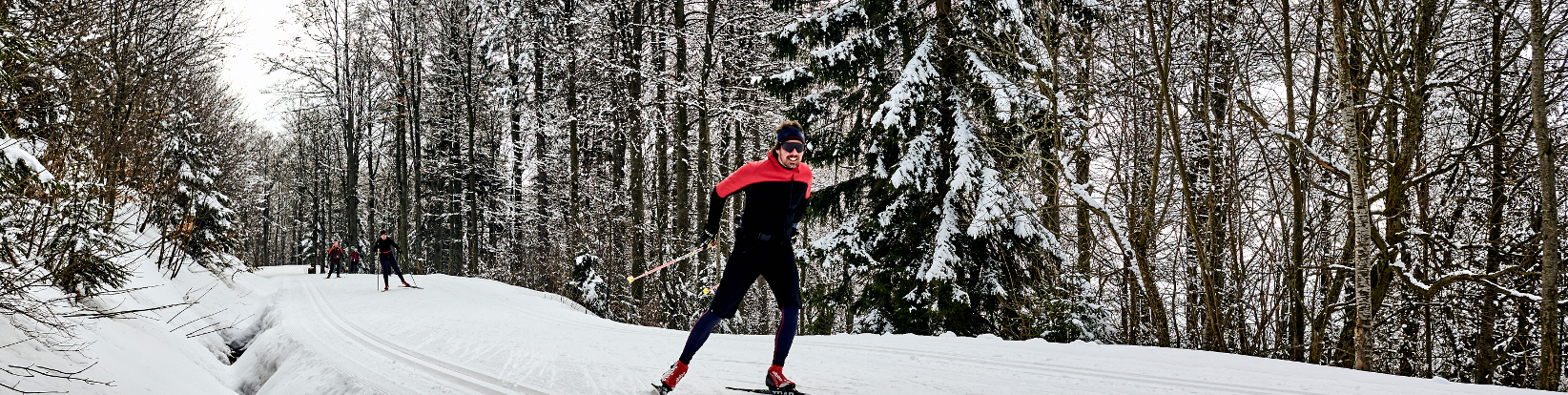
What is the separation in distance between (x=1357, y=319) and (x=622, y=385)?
6343 millimetres

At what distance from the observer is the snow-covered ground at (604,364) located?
16.7ft

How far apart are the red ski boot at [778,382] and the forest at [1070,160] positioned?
4089 mm

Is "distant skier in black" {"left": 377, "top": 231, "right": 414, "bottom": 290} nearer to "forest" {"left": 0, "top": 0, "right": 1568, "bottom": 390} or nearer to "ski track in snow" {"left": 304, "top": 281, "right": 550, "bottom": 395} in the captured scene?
"forest" {"left": 0, "top": 0, "right": 1568, "bottom": 390}

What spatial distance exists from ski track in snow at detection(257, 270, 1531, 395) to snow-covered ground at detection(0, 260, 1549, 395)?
0.04ft

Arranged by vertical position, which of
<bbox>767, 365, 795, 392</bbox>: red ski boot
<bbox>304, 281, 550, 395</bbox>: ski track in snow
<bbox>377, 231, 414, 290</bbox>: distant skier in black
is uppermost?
<bbox>377, 231, 414, 290</bbox>: distant skier in black

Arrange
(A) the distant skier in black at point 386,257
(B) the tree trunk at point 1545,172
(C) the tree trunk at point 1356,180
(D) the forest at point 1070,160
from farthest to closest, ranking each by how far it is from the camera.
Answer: (A) the distant skier in black at point 386,257, (C) the tree trunk at point 1356,180, (D) the forest at point 1070,160, (B) the tree trunk at point 1545,172

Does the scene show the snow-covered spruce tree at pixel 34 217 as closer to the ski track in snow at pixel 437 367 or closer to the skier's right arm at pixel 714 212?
the ski track in snow at pixel 437 367

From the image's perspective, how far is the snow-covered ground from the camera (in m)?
→ 5.09

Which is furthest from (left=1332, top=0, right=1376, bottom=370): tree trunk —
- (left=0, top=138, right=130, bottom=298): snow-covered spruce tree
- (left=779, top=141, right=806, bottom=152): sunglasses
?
(left=0, top=138, right=130, bottom=298): snow-covered spruce tree

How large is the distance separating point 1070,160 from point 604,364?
6.83m

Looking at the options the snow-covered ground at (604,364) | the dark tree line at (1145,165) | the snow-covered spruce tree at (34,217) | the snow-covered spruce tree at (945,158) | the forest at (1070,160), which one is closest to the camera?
the snow-covered spruce tree at (34,217)

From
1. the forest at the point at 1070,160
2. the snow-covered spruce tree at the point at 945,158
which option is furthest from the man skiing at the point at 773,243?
the snow-covered spruce tree at the point at 945,158

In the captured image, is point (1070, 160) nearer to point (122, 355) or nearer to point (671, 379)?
point (671, 379)

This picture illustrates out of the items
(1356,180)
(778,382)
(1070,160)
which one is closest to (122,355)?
(778,382)
